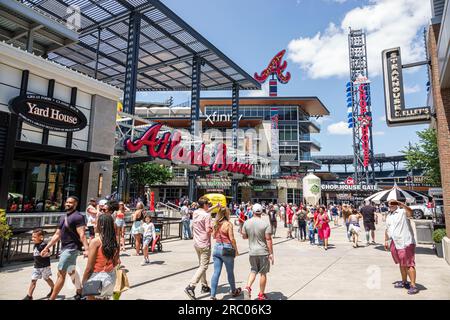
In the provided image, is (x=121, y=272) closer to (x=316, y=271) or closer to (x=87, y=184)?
(x=316, y=271)

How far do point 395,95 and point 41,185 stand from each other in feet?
51.8

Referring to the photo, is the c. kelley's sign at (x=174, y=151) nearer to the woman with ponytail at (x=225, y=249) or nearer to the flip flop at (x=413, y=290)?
the woman with ponytail at (x=225, y=249)

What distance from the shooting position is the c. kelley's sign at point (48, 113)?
13.0 metres

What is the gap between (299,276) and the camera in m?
7.56

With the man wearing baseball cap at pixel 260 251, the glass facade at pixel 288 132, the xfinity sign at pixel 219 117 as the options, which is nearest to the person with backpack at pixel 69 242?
the man wearing baseball cap at pixel 260 251

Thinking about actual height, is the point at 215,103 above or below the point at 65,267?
above

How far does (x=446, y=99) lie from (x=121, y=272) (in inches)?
377

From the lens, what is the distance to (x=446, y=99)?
346 inches

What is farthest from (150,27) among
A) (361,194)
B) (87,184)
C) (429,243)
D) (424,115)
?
(361,194)

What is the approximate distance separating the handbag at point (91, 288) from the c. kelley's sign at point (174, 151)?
14.8 m

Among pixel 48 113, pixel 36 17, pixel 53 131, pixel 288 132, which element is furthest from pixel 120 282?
pixel 288 132

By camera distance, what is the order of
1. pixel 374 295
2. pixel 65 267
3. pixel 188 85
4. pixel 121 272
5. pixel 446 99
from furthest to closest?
pixel 188 85
pixel 446 99
pixel 374 295
pixel 65 267
pixel 121 272

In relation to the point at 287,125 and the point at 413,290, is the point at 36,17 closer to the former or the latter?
the point at 413,290

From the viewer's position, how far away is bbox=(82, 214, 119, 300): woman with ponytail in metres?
4.04
